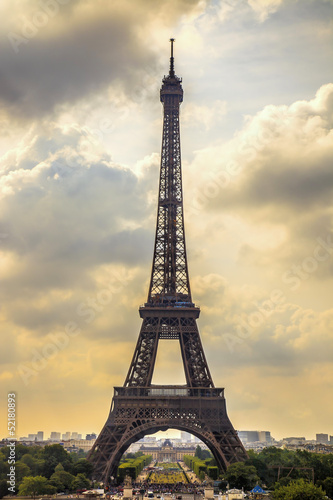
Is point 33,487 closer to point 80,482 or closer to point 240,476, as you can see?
point 80,482

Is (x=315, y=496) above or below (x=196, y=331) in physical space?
below

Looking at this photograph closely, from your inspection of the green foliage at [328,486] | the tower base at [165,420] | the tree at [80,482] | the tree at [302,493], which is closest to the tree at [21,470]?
the tree at [80,482]

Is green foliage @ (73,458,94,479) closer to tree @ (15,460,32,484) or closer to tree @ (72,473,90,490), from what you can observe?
tree @ (72,473,90,490)

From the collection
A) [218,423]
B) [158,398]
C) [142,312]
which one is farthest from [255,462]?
[142,312]

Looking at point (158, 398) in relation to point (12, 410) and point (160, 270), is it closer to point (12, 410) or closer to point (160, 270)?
point (160, 270)

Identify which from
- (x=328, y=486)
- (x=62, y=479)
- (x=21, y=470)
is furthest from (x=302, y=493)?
(x=21, y=470)

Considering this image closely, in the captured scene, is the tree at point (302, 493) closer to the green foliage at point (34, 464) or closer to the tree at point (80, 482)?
the tree at point (80, 482)
